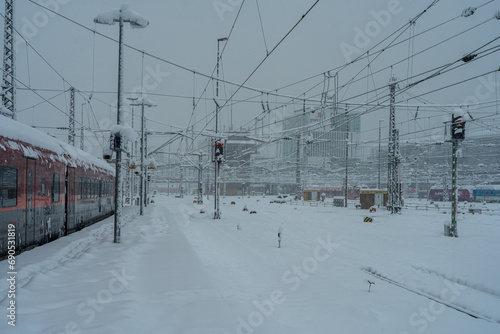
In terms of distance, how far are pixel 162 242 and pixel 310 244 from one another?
5491 millimetres

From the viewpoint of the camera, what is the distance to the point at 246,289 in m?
6.42

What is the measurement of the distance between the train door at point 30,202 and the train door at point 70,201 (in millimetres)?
3016

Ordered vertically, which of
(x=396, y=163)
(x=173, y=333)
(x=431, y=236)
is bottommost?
(x=431, y=236)

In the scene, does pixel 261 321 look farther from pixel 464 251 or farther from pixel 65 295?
pixel 464 251

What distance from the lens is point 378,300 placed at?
616 cm

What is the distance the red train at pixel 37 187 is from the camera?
7.14 m

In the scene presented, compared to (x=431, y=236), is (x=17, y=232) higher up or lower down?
higher up

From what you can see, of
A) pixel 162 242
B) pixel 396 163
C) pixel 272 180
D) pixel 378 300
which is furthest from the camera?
pixel 272 180

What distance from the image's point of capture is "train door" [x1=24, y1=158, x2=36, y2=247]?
809 cm

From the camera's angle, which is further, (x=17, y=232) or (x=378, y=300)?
(x=17, y=232)

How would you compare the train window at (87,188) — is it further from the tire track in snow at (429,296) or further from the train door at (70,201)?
the tire track in snow at (429,296)

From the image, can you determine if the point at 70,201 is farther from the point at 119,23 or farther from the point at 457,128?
the point at 457,128

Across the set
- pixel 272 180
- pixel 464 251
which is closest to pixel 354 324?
pixel 464 251

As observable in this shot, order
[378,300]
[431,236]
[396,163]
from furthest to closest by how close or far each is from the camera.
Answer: [396,163] < [431,236] < [378,300]
